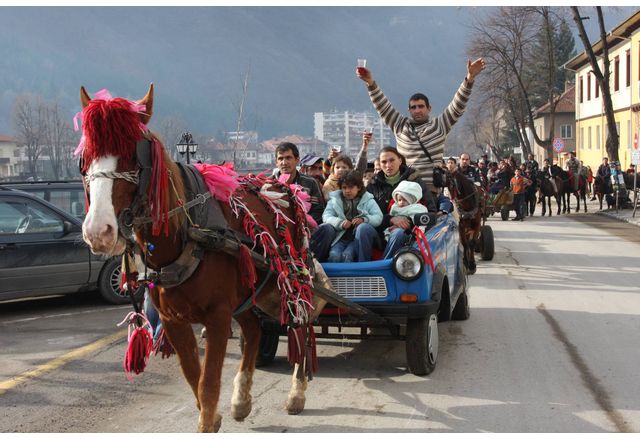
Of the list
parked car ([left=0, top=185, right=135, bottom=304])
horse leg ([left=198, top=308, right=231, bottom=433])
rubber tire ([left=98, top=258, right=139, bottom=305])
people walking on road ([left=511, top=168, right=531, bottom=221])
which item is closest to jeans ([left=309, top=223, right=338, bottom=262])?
horse leg ([left=198, top=308, right=231, bottom=433])

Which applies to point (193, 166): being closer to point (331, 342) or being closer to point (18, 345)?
point (331, 342)

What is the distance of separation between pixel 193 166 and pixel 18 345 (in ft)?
13.5

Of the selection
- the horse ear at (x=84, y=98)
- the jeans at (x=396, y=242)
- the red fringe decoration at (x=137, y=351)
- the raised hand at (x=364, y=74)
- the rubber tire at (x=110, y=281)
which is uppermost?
the raised hand at (x=364, y=74)

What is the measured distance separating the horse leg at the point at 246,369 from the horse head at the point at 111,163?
1.64 metres

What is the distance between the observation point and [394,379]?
6277 millimetres

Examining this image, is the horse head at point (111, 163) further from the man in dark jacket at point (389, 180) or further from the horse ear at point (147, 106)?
the man in dark jacket at point (389, 180)

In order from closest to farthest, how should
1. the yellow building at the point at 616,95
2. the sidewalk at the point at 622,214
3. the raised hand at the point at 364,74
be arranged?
the raised hand at the point at 364,74
the sidewalk at the point at 622,214
the yellow building at the point at 616,95

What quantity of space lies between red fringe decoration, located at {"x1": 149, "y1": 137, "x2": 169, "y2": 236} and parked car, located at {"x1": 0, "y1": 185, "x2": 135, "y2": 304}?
5352mm

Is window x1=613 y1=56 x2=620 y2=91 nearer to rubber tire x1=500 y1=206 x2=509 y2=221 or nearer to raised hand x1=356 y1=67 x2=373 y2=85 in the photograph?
rubber tire x1=500 y1=206 x2=509 y2=221

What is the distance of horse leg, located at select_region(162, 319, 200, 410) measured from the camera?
4645 mm

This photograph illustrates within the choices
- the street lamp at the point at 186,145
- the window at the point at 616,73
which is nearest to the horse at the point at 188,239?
the street lamp at the point at 186,145

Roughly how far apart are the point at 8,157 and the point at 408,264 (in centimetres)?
12257

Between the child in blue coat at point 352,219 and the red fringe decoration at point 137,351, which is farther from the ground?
the child in blue coat at point 352,219

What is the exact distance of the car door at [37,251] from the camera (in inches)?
363
